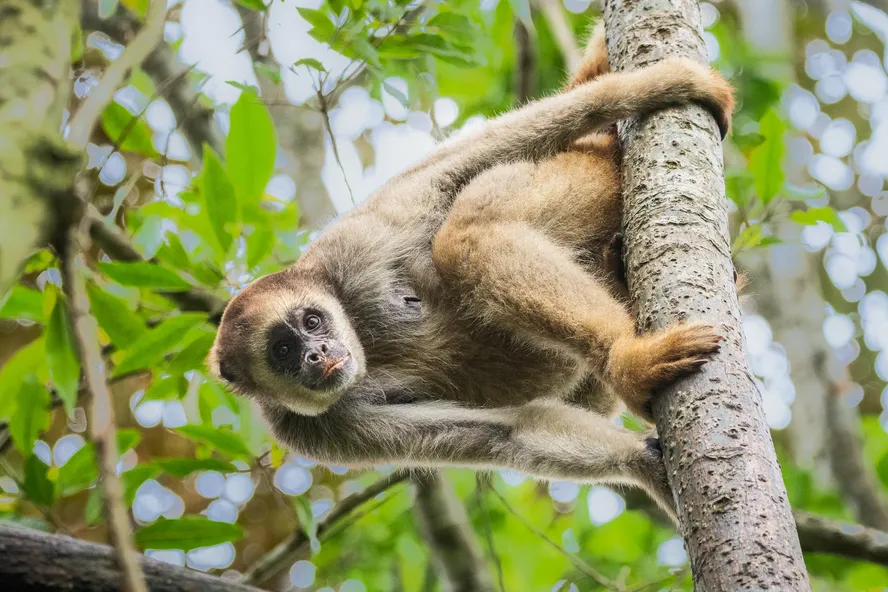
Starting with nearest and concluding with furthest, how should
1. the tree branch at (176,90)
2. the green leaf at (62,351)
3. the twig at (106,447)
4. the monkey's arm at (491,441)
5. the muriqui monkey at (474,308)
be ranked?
the twig at (106,447) → the green leaf at (62,351) → the muriqui monkey at (474,308) → the monkey's arm at (491,441) → the tree branch at (176,90)

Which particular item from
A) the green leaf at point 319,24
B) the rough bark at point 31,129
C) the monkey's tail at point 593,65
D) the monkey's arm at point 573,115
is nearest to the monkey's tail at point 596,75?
the monkey's tail at point 593,65

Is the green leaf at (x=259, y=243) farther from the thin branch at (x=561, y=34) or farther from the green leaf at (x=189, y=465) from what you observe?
the thin branch at (x=561, y=34)

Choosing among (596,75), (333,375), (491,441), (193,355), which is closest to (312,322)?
(333,375)

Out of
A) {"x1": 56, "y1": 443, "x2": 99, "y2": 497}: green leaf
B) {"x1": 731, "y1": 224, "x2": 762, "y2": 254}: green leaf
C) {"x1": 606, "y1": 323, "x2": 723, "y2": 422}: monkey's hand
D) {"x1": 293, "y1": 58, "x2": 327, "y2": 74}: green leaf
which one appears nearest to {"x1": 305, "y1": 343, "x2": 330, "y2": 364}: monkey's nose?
{"x1": 56, "y1": 443, "x2": 99, "y2": 497}: green leaf

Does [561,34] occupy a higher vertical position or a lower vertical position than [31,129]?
higher

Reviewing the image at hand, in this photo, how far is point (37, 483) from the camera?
414 cm

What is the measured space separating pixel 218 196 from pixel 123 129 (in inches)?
32.9

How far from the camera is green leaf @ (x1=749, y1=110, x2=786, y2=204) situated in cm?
461

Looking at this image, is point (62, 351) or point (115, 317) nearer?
point (62, 351)

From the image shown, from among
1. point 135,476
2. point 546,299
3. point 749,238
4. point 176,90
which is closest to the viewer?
point 546,299

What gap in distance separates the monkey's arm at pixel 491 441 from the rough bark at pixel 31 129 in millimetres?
2678

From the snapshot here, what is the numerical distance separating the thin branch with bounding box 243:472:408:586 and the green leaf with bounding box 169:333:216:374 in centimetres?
118

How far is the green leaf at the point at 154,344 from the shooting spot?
13.7 feet

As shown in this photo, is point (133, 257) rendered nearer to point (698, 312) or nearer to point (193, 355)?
point (193, 355)
